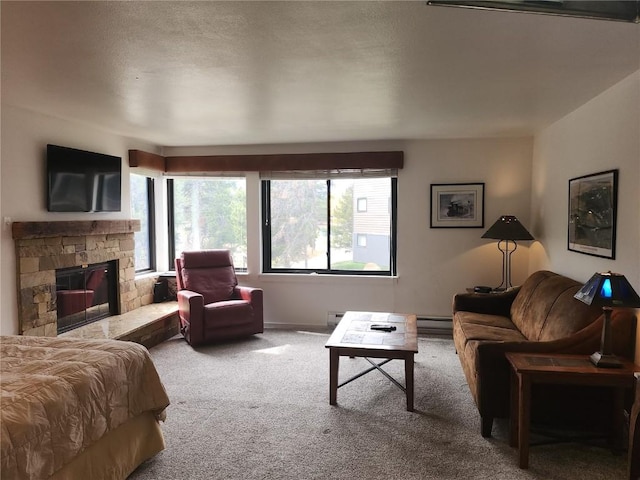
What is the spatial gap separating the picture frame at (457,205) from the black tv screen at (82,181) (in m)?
3.59

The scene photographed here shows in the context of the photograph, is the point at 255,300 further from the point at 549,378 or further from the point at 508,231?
the point at 549,378

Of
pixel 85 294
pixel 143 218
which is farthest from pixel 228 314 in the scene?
pixel 143 218

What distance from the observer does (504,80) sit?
2855 millimetres

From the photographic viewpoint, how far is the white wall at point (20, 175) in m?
3.37

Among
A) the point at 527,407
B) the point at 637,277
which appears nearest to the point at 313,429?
the point at 527,407

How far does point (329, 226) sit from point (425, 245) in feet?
3.99

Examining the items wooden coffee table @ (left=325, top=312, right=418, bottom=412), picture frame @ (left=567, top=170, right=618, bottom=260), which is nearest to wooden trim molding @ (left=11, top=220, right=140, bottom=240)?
wooden coffee table @ (left=325, top=312, right=418, bottom=412)

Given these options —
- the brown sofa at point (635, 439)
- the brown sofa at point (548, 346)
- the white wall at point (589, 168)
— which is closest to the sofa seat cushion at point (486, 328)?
the brown sofa at point (548, 346)

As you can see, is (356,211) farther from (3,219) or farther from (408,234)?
(3,219)

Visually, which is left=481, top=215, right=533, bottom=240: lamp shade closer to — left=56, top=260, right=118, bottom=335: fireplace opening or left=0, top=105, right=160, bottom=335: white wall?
left=56, top=260, right=118, bottom=335: fireplace opening

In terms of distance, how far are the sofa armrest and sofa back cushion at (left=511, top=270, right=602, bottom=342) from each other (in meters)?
0.16

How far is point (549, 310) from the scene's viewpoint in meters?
3.18

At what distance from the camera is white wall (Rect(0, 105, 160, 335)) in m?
3.37

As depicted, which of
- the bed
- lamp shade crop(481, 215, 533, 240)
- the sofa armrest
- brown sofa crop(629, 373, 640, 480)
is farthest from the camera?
lamp shade crop(481, 215, 533, 240)
